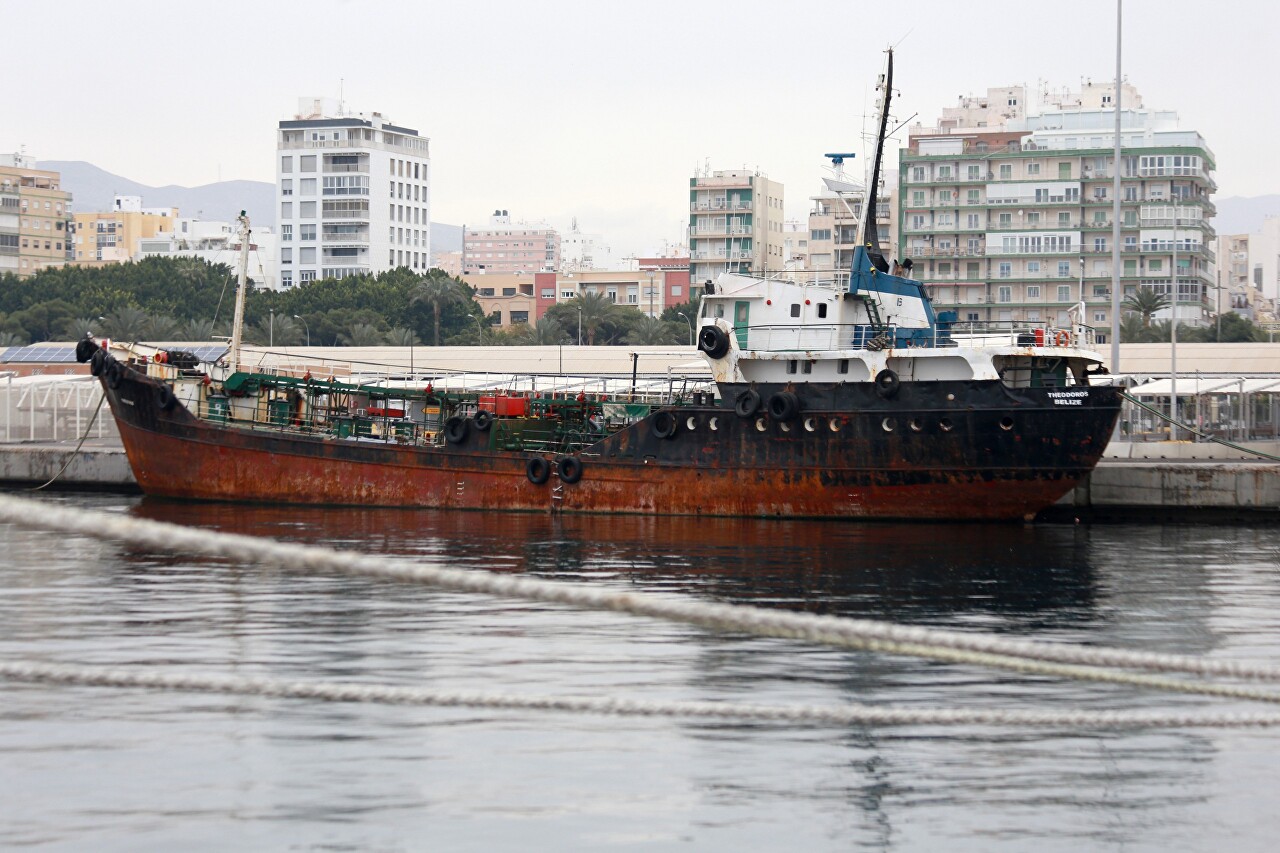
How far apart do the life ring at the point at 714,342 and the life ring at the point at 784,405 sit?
8.35 ft

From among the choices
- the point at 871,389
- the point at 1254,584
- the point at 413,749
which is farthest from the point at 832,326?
the point at 413,749

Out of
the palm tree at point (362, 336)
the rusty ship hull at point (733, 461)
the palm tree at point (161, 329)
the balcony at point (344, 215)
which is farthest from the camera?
the balcony at point (344, 215)

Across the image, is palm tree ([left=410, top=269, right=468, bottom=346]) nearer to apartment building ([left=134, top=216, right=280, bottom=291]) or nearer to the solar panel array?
apartment building ([left=134, top=216, right=280, bottom=291])

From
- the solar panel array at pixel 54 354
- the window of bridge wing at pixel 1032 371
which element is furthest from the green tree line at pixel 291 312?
the window of bridge wing at pixel 1032 371

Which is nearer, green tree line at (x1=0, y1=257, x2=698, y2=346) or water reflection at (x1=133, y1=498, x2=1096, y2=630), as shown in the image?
water reflection at (x1=133, y1=498, x2=1096, y2=630)

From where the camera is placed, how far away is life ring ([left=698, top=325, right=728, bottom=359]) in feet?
123

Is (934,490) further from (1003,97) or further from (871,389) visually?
(1003,97)

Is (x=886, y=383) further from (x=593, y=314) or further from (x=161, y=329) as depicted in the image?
(x=593, y=314)

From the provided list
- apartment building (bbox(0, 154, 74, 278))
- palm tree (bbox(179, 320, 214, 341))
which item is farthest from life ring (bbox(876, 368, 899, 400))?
apartment building (bbox(0, 154, 74, 278))

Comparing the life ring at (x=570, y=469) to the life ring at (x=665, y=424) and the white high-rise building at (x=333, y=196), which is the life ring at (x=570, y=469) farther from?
the white high-rise building at (x=333, y=196)

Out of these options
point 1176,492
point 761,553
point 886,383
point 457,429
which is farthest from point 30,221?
point 761,553

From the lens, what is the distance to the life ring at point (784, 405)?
35438 millimetres

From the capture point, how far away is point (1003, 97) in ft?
477

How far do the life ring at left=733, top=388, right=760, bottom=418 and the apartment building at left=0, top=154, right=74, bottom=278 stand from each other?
141m
